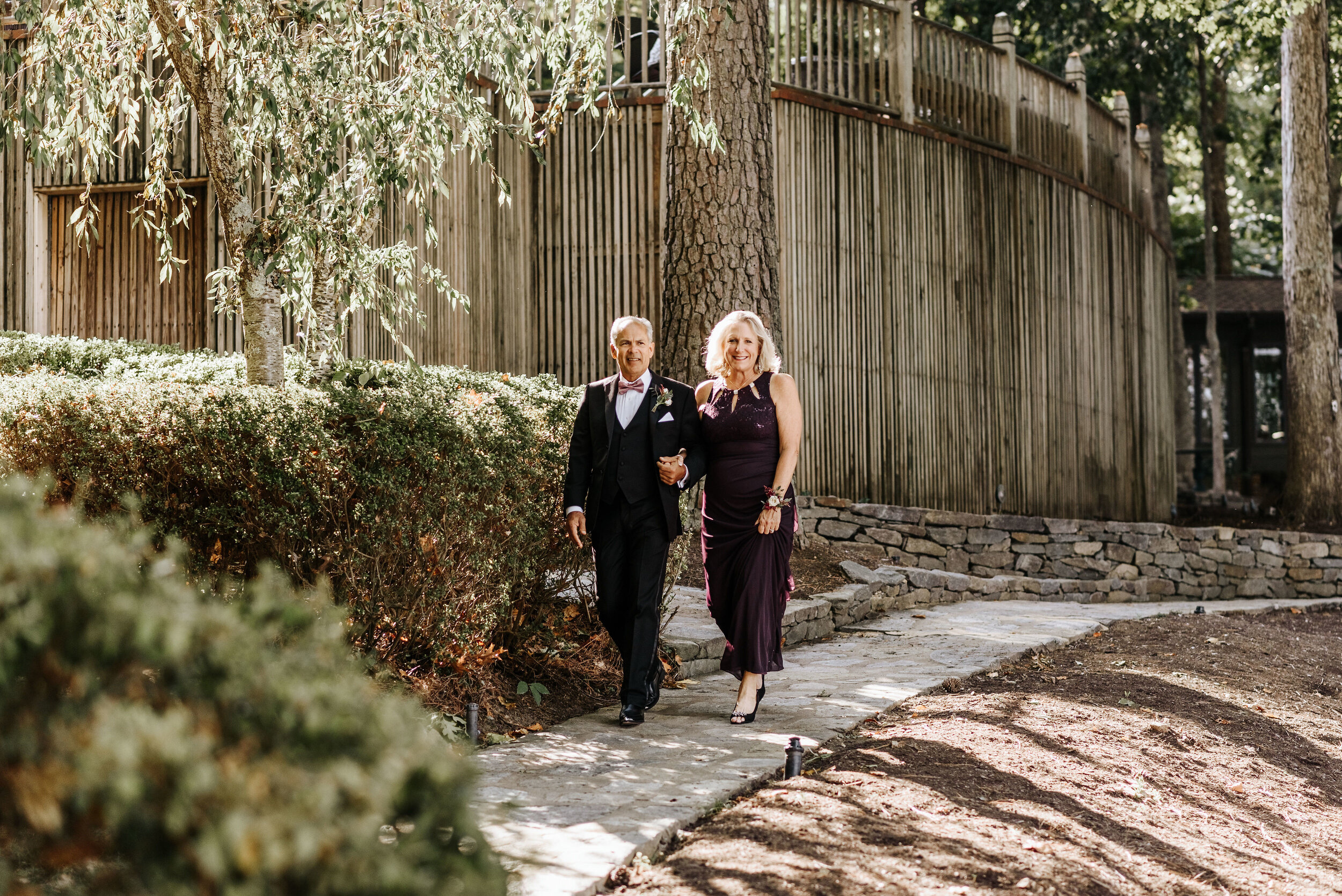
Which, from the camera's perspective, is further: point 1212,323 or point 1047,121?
point 1212,323

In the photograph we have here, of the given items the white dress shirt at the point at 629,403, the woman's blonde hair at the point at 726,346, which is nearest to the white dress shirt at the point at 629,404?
the white dress shirt at the point at 629,403

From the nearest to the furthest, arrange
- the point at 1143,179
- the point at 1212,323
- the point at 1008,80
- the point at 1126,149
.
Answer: the point at 1008,80 < the point at 1126,149 < the point at 1143,179 < the point at 1212,323

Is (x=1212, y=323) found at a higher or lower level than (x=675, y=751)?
higher

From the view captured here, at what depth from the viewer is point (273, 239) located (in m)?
5.51

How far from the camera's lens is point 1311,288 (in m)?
16.0

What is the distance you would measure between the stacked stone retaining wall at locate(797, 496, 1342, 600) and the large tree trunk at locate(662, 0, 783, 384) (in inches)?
97.1

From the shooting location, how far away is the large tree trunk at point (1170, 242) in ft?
69.1

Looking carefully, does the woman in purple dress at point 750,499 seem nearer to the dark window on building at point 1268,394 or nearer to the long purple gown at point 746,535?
the long purple gown at point 746,535

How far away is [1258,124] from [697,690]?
29880 millimetres

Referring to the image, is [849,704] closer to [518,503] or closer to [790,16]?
[518,503]

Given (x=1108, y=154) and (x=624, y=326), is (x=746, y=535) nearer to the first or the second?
(x=624, y=326)

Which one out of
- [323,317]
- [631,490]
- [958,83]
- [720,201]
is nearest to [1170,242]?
[958,83]

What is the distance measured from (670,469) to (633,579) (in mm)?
522

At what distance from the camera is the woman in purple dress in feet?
17.7
